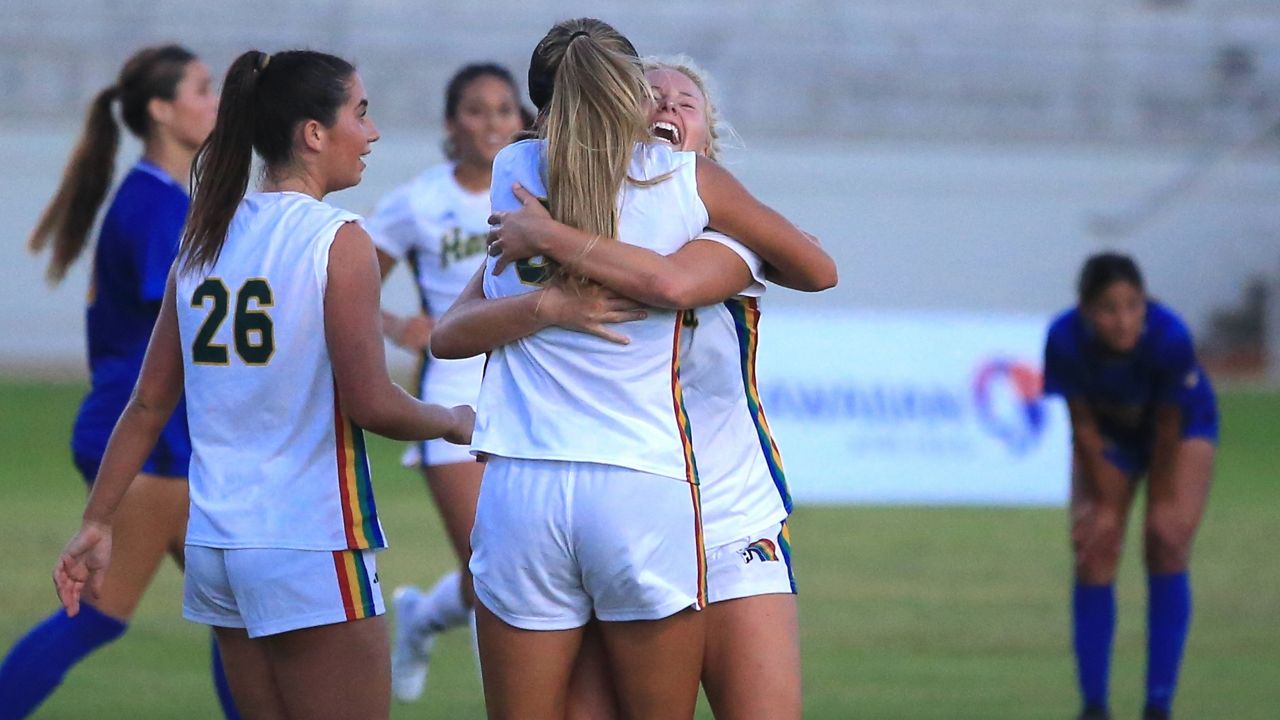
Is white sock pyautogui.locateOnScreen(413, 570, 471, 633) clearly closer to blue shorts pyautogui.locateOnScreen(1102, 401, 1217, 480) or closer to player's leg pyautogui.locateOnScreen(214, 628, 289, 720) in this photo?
blue shorts pyautogui.locateOnScreen(1102, 401, 1217, 480)

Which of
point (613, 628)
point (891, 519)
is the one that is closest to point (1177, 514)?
point (613, 628)

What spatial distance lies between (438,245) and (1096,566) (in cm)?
258

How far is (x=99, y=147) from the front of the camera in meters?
5.04

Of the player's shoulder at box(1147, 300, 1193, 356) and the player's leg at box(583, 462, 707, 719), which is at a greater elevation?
the player's shoulder at box(1147, 300, 1193, 356)

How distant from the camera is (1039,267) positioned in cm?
2366

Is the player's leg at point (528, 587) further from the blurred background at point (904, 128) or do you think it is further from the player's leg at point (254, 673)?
the blurred background at point (904, 128)

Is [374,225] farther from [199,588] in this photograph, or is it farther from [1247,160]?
[1247,160]

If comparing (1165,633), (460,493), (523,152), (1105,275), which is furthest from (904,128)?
(523,152)

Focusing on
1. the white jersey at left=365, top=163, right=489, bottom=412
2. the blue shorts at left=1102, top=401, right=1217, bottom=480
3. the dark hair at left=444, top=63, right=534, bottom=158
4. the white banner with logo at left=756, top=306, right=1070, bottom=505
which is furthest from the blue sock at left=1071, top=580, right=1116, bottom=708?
the white banner with logo at left=756, top=306, right=1070, bottom=505

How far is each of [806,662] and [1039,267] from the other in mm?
17713

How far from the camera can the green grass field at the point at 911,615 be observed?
20.1 feet

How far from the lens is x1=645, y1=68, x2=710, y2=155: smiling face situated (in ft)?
11.3

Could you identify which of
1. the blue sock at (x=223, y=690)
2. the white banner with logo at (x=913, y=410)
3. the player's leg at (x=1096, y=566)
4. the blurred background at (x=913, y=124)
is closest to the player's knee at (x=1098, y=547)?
the player's leg at (x=1096, y=566)

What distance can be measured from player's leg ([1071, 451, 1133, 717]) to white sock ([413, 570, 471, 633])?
214 cm
